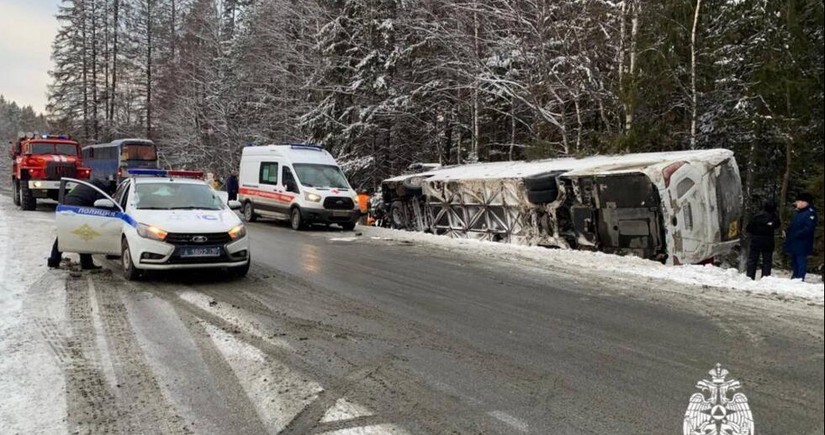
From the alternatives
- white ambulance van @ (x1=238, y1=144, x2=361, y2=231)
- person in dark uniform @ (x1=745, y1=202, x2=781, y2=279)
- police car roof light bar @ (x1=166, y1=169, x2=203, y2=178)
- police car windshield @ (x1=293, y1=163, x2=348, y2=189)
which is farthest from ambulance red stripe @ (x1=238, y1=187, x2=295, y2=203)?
person in dark uniform @ (x1=745, y1=202, x2=781, y2=279)

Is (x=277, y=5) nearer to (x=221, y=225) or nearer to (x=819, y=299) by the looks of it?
(x=221, y=225)

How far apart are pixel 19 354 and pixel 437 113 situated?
2250 centimetres

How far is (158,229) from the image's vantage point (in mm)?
8422

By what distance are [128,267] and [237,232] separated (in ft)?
5.80

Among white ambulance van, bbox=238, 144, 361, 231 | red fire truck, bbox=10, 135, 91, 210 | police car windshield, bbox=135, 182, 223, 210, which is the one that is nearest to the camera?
police car windshield, bbox=135, 182, 223, 210

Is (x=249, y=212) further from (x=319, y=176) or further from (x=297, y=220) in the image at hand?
(x=319, y=176)

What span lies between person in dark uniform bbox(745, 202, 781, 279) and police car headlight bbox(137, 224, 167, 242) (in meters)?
9.71

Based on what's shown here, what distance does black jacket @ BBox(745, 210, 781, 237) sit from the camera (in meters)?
9.84

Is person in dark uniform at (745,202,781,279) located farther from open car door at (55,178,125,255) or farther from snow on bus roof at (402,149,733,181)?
open car door at (55,178,125,255)

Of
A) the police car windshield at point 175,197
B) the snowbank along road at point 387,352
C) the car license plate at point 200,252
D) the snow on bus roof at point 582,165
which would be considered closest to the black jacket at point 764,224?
the snow on bus roof at point 582,165

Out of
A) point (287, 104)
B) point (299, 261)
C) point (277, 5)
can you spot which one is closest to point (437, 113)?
point (287, 104)

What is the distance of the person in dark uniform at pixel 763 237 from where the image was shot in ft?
32.4

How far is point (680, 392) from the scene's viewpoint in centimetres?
464

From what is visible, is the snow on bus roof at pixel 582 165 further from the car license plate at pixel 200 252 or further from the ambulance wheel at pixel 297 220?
the car license plate at pixel 200 252
